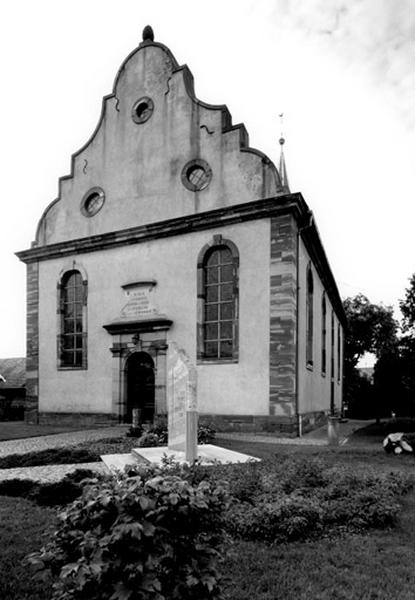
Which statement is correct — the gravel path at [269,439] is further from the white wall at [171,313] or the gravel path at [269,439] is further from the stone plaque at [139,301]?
the stone plaque at [139,301]

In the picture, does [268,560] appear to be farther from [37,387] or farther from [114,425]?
[37,387]

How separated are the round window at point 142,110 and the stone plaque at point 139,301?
7.08 metres

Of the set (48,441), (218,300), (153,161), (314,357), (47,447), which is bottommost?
(48,441)

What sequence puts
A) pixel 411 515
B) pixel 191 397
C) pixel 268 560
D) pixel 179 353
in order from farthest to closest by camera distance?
pixel 179 353, pixel 191 397, pixel 411 515, pixel 268 560

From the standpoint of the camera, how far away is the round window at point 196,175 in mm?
18969

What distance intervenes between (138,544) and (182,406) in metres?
8.32

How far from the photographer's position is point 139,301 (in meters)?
20.1

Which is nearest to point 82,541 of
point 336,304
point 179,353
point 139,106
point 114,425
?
point 179,353

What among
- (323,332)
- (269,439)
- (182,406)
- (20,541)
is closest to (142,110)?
(323,332)

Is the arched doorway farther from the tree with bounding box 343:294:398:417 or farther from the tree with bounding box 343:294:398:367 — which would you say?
the tree with bounding box 343:294:398:367

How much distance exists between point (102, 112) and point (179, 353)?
50.0 ft

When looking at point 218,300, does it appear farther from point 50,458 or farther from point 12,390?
point 12,390

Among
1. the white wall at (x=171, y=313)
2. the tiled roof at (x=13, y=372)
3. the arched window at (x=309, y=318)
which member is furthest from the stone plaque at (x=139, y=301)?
the tiled roof at (x=13, y=372)

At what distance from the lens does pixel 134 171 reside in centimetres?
2089
